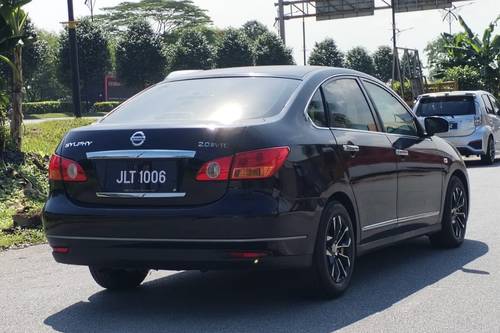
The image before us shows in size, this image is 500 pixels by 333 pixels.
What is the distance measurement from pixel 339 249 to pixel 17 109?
9.43 metres

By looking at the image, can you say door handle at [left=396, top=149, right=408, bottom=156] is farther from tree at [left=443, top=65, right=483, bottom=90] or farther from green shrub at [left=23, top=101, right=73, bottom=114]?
green shrub at [left=23, top=101, right=73, bottom=114]

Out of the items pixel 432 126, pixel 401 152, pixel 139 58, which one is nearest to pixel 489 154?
pixel 432 126

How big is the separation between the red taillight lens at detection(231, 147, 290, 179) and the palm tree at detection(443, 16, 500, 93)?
119 ft

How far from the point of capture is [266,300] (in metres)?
5.91

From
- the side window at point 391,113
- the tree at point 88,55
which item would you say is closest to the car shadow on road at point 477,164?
the side window at point 391,113

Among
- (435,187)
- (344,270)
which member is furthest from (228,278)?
(435,187)

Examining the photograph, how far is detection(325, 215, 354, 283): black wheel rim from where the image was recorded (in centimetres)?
576

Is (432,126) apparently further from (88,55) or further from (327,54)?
(327,54)

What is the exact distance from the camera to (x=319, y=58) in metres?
75.6

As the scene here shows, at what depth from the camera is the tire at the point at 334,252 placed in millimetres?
5562

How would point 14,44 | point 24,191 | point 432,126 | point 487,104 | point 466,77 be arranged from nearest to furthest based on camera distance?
1. point 432,126
2. point 24,191
3. point 14,44
4. point 487,104
5. point 466,77

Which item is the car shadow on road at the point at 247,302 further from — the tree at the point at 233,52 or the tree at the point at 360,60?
the tree at the point at 360,60

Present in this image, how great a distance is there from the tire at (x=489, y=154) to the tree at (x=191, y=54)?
140 feet

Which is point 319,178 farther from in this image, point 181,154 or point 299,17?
point 299,17
